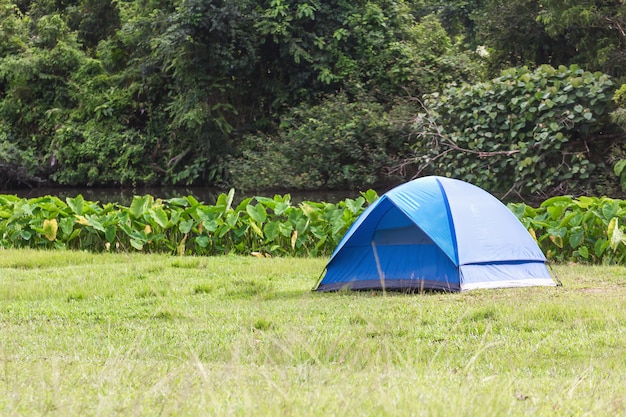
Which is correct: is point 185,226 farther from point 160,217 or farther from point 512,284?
point 512,284

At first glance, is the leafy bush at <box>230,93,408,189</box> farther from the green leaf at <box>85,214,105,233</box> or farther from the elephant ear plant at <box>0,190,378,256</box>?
the green leaf at <box>85,214,105,233</box>

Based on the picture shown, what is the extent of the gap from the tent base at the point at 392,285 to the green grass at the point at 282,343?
0.49 feet

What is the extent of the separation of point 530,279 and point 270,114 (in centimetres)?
1797

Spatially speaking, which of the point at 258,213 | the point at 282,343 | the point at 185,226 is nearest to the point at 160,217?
the point at 185,226

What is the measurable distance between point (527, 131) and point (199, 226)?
7.16m

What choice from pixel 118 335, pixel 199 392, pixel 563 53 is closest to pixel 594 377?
pixel 199 392

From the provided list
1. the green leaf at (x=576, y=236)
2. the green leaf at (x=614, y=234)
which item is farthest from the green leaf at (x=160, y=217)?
the green leaf at (x=614, y=234)

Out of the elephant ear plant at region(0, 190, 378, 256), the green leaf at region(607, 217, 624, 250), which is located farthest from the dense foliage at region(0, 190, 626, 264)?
the green leaf at region(607, 217, 624, 250)

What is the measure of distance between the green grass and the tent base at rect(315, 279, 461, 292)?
15 cm

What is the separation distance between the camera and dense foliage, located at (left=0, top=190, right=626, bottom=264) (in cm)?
1000

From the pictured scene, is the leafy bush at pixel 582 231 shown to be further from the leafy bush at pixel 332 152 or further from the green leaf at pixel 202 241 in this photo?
the leafy bush at pixel 332 152

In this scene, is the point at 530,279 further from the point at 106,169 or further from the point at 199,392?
the point at 106,169

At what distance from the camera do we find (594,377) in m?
3.62

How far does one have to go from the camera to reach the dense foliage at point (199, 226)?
1000 cm
